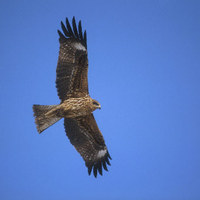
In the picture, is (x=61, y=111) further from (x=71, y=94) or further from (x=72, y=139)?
(x=72, y=139)

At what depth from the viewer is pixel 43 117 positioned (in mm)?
4988

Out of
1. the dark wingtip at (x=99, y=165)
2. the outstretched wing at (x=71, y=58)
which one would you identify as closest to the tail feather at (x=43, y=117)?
the outstretched wing at (x=71, y=58)

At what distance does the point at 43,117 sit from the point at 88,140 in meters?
1.12

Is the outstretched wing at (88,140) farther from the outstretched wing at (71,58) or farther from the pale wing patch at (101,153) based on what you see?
the outstretched wing at (71,58)

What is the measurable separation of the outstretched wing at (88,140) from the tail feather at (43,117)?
552 millimetres

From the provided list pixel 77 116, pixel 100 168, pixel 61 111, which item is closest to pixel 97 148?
pixel 100 168

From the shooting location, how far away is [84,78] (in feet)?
16.3

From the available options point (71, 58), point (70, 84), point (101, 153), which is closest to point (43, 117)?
point (70, 84)

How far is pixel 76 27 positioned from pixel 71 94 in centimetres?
114

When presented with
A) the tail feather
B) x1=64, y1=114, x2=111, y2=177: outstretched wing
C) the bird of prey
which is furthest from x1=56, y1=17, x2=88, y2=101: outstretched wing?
x1=64, y1=114, x2=111, y2=177: outstretched wing

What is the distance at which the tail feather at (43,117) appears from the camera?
16.3 feet

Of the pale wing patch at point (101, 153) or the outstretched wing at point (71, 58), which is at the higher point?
the outstretched wing at point (71, 58)

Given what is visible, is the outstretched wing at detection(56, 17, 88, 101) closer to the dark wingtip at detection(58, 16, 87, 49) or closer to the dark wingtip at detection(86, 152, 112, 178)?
the dark wingtip at detection(58, 16, 87, 49)

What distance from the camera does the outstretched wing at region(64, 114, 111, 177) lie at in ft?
18.1
